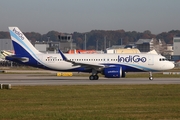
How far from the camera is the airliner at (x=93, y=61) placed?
51.8 m

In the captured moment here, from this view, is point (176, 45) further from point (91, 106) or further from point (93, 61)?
point (91, 106)

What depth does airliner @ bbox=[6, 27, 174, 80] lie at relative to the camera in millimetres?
51750

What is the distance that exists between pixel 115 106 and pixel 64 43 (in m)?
125

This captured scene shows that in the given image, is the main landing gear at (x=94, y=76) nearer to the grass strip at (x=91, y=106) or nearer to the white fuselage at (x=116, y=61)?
the white fuselage at (x=116, y=61)

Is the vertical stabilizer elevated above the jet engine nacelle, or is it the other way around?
the vertical stabilizer

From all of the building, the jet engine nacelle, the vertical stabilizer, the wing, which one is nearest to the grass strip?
the jet engine nacelle

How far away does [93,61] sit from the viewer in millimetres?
52969

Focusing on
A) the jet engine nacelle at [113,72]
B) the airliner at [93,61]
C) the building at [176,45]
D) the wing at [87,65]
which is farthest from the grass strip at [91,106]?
the building at [176,45]

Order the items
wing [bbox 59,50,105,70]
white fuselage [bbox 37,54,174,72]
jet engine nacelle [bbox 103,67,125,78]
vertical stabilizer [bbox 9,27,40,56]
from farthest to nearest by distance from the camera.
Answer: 1. vertical stabilizer [bbox 9,27,40,56]
2. white fuselage [bbox 37,54,174,72]
3. wing [bbox 59,50,105,70]
4. jet engine nacelle [bbox 103,67,125,78]

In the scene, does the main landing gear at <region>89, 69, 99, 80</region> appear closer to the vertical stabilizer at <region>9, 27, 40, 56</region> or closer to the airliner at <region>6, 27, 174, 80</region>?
the airliner at <region>6, 27, 174, 80</region>

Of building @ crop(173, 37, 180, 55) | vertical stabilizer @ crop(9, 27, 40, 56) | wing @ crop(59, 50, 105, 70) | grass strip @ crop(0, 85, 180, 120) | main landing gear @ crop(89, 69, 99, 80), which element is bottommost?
grass strip @ crop(0, 85, 180, 120)

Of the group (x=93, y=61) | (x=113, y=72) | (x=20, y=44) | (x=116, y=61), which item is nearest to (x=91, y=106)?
(x=113, y=72)

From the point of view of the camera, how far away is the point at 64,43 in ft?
484

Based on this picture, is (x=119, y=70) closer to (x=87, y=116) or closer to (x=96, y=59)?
(x=96, y=59)
